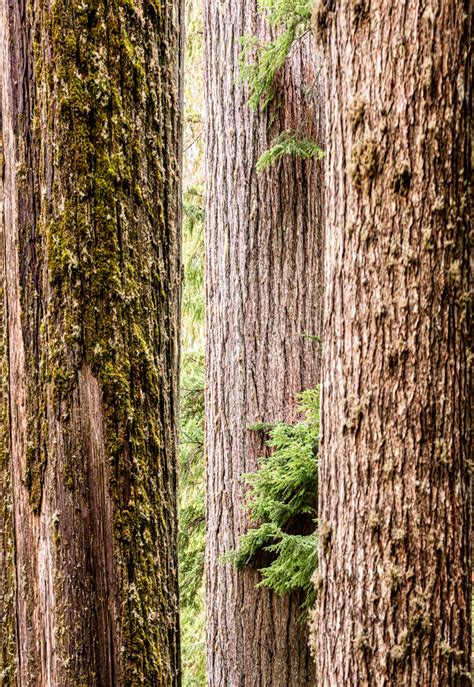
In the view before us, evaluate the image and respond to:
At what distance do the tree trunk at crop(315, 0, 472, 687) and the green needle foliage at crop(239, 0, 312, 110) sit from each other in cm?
119

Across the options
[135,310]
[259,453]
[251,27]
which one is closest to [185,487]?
[259,453]

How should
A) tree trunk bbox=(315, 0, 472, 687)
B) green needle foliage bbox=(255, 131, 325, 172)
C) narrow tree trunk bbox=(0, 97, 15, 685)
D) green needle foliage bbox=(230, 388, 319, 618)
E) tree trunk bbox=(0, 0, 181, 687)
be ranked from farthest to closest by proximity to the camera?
green needle foliage bbox=(255, 131, 325, 172), green needle foliage bbox=(230, 388, 319, 618), tree trunk bbox=(315, 0, 472, 687), narrow tree trunk bbox=(0, 97, 15, 685), tree trunk bbox=(0, 0, 181, 687)

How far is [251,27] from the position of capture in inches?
145

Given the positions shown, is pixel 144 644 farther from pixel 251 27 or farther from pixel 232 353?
pixel 251 27

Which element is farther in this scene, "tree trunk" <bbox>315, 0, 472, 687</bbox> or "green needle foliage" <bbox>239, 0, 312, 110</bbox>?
"green needle foliage" <bbox>239, 0, 312, 110</bbox>

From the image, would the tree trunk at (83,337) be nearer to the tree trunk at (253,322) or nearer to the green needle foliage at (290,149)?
the green needle foliage at (290,149)

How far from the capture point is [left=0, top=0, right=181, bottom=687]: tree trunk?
4.44 ft

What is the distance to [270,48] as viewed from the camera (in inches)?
139

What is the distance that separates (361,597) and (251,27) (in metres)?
3.01

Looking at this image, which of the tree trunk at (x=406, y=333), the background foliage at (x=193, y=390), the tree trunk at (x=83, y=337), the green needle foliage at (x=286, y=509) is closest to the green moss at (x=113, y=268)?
the tree trunk at (x=83, y=337)

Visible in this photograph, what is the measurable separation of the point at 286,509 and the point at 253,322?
39.5 inches

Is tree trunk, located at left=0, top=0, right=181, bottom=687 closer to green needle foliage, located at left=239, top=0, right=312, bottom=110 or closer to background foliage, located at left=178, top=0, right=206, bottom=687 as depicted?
green needle foliage, located at left=239, top=0, right=312, bottom=110

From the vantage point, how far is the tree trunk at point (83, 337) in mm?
1354

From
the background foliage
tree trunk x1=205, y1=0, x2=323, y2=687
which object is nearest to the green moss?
tree trunk x1=205, y1=0, x2=323, y2=687
